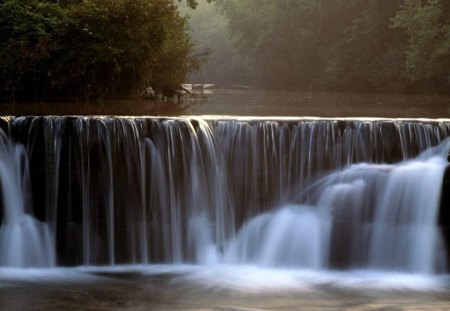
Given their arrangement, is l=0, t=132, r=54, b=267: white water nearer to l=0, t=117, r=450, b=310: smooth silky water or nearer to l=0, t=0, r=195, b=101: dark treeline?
l=0, t=117, r=450, b=310: smooth silky water

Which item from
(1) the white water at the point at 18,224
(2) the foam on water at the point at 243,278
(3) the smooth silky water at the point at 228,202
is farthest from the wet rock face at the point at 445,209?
(1) the white water at the point at 18,224

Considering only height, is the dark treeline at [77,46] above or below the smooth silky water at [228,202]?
above

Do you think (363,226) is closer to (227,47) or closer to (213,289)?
(213,289)

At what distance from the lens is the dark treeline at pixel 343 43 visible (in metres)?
33.8

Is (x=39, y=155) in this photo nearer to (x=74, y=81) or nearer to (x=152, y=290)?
(x=152, y=290)

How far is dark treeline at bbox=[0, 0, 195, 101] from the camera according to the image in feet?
60.3

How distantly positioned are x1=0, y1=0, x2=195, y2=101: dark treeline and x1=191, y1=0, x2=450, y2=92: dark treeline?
16139 mm

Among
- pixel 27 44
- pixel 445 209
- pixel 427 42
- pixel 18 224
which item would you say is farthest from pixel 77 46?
pixel 427 42

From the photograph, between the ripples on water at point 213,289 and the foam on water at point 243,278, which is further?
the foam on water at point 243,278

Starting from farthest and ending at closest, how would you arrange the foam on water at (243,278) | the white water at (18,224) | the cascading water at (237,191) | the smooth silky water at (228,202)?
the cascading water at (237,191) < the smooth silky water at (228,202) < the white water at (18,224) < the foam on water at (243,278)

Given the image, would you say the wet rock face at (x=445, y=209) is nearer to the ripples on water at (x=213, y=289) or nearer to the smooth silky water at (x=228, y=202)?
the smooth silky water at (x=228, y=202)

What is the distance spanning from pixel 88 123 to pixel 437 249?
625 cm

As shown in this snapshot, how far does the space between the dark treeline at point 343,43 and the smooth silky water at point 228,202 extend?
20.4 meters

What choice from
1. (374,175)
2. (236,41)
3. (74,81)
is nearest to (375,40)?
(236,41)
